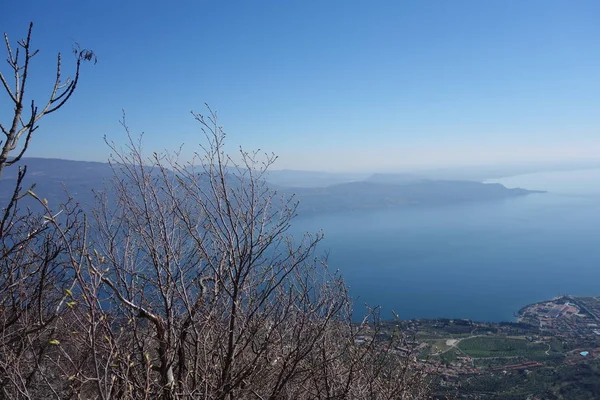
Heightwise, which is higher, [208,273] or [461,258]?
[208,273]

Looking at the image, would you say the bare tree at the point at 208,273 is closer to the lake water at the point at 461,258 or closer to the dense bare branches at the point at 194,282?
the dense bare branches at the point at 194,282

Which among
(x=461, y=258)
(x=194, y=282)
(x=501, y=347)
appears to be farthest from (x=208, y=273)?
(x=461, y=258)

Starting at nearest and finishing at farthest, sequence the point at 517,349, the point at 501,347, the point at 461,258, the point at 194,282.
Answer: the point at 194,282 → the point at 517,349 → the point at 501,347 → the point at 461,258

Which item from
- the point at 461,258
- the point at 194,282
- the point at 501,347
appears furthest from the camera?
the point at 461,258

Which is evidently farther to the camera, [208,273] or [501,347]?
[501,347]

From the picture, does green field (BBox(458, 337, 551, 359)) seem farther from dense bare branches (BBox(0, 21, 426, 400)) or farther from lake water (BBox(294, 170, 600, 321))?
dense bare branches (BBox(0, 21, 426, 400))

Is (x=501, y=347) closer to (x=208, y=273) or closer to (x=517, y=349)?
(x=517, y=349)

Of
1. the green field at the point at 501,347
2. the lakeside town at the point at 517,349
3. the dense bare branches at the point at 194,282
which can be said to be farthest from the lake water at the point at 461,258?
the dense bare branches at the point at 194,282
